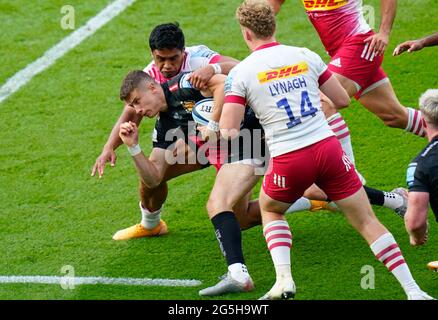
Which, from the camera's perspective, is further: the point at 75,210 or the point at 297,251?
the point at 75,210

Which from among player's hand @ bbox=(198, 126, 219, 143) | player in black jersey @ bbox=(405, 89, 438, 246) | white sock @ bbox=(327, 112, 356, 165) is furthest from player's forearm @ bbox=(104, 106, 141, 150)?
player in black jersey @ bbox=(405, 89, 438, 246)

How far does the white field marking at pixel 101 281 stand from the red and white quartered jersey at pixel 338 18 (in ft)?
8.43

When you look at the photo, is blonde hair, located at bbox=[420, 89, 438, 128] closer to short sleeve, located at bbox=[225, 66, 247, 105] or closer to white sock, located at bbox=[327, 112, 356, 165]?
short sleeve, located at bbox=[225, 66, 247, 105]

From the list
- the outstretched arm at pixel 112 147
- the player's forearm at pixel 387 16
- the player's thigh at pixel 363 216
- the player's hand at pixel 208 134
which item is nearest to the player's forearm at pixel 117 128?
the outstretched arm at pixel 112 147

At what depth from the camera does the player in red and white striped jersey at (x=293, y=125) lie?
6891 millimetres

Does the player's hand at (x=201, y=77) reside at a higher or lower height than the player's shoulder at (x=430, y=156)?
higher

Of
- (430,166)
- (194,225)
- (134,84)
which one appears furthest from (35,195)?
(430,166)

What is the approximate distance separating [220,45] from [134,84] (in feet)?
15.6

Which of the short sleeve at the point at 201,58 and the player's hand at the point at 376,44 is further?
the player's hand at the point at 376,44

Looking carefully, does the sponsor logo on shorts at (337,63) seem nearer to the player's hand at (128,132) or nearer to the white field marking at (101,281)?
the player's hand at (128,132)

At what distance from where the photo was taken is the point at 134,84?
25.5 ft

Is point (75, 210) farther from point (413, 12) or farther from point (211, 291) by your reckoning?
point (413, 12)

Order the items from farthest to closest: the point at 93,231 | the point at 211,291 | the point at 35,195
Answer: the point at 35,195 < the point at 93,231 < the point at 211,291

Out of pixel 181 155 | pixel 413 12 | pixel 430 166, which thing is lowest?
pixel 413 12
